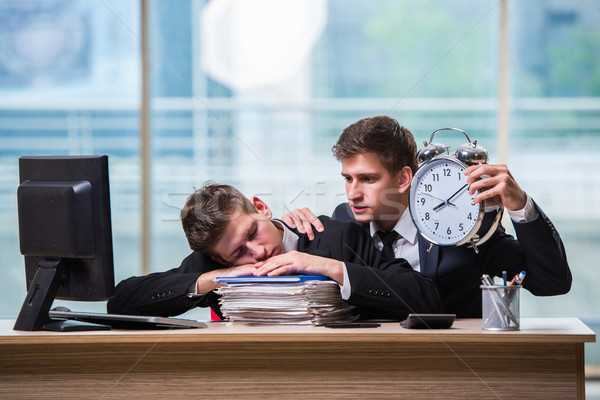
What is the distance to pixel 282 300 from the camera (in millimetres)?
1750

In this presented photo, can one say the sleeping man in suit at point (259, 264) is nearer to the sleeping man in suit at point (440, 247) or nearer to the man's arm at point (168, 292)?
the man's arm at point (168, 292)

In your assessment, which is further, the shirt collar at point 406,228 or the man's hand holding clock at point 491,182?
the shirt collar at point 406,228

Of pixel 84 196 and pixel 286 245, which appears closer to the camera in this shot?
pixel 84 196

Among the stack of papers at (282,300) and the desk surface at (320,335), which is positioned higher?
the stack of papers at (282,300)

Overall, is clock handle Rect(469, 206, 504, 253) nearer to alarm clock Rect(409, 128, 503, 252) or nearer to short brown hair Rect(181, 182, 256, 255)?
alarm clock Rect(409, 128, 503, 252)

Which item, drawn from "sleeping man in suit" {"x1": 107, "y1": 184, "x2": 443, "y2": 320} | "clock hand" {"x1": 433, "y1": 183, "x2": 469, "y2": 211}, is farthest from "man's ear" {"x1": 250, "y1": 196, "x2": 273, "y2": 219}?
"clock hand" {"x1": 433, "y1": 183, "x2": 469, "y2": 211}

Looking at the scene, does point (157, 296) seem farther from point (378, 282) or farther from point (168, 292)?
point (378, 282)

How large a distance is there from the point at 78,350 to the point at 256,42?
2.88 m

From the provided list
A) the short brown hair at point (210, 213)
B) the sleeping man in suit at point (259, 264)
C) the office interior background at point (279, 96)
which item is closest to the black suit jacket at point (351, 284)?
the sleeping man in suit at point (259, 264)

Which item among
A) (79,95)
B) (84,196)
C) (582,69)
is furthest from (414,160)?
(79,95)

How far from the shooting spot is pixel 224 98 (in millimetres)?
4180

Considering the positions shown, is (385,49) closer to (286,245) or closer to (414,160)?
(414,160)

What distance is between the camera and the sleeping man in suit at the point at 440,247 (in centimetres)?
192

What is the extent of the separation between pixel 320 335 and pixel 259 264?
1.24 feet
